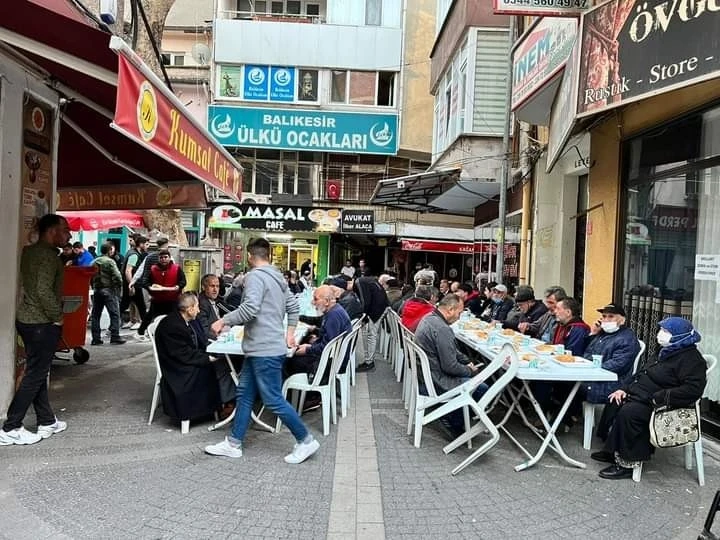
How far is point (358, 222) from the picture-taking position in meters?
21.4

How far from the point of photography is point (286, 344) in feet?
14.3

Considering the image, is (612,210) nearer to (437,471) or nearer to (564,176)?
(564,176)

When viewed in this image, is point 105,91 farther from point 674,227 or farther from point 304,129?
point 304,129

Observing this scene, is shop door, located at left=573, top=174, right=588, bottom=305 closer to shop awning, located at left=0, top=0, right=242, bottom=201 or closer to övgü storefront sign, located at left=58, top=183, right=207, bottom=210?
shop awning, located at left=0, top=0, right=242, bottom=201

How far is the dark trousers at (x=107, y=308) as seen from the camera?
340 inches

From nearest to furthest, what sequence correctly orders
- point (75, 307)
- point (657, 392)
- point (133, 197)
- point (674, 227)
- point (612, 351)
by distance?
1. point (657, 392)
2. point (612, 351)
3. point (674, 227)
4. point (75, 307)
5. point (133, 197)

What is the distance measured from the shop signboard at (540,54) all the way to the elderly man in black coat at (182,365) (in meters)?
5.15

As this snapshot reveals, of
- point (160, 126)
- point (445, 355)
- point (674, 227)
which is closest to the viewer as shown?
point (160, 126)

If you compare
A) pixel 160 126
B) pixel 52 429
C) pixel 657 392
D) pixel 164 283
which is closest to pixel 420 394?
pixel 657 392

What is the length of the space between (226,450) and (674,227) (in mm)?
5291

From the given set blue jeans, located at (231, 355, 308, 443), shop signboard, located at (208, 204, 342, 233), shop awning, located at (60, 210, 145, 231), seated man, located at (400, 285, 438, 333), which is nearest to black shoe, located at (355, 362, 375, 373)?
seated man, located at (400, 285, 438, 333)

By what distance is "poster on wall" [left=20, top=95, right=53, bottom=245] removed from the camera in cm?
492

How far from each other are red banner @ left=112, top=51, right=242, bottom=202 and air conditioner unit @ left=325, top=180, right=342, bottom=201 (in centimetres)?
1911

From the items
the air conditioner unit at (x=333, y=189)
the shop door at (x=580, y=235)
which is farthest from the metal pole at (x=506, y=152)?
the air conditioner unit at (x=333, y=189)
